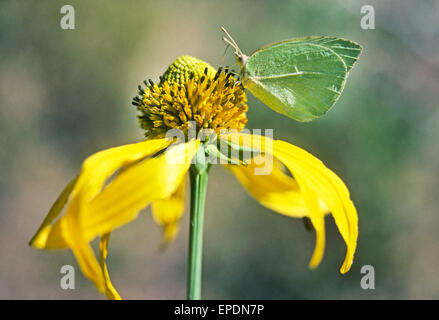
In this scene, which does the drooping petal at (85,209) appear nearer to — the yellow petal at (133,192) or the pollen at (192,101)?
the yellow petal at (133,192)

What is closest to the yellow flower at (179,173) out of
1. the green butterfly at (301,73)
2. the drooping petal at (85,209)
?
the drooping petal at (85,209)

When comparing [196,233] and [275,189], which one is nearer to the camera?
[196,233]

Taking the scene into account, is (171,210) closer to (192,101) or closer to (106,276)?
(192,101)

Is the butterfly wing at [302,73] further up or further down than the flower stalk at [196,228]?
further up

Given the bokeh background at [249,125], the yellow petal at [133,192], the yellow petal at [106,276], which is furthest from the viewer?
the bokeh background at [249,125]

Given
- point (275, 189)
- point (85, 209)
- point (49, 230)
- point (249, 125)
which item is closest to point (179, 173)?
point (85, 209)
